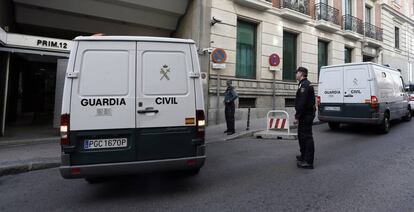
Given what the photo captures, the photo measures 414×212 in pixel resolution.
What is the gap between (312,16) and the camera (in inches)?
617

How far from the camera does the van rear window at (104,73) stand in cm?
347

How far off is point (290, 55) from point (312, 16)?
2889 millimetres

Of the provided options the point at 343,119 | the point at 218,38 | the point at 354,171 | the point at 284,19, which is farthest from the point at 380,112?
the point at 284,19

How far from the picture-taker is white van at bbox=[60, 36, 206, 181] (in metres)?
3.40

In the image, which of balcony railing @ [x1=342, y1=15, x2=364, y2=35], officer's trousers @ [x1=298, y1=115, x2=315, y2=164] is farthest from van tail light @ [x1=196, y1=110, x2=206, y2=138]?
balcony railing @ [x1=342, y1=15, x2=364, y2=35]

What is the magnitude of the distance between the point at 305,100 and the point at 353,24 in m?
16.7

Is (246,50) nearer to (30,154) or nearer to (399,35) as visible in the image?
(30,154)

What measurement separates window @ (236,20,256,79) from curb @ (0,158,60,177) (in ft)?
28.6

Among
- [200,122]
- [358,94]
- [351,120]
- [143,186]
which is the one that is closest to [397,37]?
[358,94]

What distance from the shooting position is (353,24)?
18.5 meters

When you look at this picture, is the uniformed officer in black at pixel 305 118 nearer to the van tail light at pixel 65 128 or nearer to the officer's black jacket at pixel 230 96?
the officer's black jacket at pixel 230 96

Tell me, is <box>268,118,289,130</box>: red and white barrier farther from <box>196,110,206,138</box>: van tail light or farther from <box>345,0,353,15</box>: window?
<box>345,0,353,15</box>: window

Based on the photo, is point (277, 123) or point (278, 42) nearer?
point (277, 123)

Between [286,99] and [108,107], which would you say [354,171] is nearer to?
[108,107]
